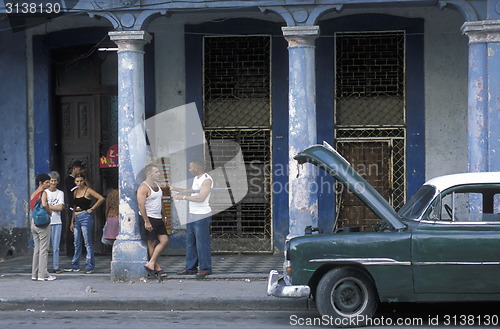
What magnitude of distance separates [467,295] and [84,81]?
892cm

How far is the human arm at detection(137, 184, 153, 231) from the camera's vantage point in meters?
12.1

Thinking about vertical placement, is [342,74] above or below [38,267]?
above

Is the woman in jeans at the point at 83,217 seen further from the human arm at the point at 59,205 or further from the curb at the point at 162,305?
the curb at the point at 162,305

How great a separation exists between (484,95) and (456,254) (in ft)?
12.4

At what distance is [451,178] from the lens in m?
9.02

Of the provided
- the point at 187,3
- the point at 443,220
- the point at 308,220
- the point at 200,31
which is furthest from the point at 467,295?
the point at 200,31

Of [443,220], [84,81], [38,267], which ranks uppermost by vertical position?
[84,81]

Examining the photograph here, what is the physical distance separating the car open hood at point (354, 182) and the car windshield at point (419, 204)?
0.20 meters

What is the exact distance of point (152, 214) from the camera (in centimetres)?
1218

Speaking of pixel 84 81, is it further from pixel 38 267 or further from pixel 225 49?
pixel 38 267

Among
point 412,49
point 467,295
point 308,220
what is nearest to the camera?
point 467,295

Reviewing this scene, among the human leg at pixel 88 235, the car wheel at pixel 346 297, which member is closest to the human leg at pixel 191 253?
the human leg at pixel 88 235

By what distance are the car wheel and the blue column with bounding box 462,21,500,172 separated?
358 centimetres

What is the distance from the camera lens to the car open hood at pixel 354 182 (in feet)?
29.3
